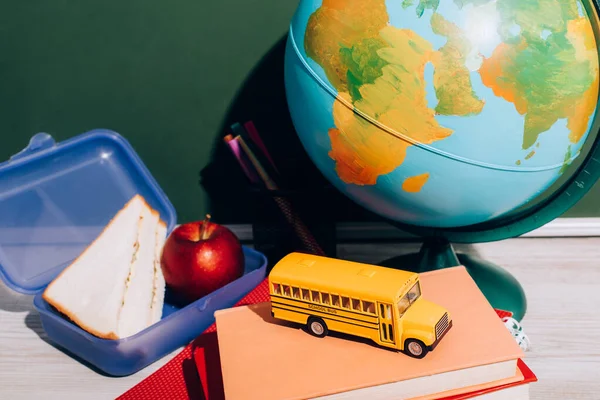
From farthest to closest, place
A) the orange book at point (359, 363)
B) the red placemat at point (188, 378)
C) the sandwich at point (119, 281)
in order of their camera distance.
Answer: the sandwich at point (119, 281) → the red placemat at point (188, 378) → the orange book at point (359, 363)

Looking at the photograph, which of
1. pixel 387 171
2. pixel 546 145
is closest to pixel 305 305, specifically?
pixel 387 171

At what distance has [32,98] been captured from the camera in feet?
4.13

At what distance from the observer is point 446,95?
2.47 ft

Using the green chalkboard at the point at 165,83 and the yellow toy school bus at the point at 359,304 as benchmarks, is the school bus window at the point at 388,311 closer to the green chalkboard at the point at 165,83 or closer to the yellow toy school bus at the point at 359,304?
the yellow toy school bus at the point at 359,304

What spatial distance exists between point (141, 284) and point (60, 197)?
0.27m

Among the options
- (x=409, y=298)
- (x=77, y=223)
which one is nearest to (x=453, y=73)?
(x=409, y=298)

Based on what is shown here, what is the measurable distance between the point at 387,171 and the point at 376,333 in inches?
8.1

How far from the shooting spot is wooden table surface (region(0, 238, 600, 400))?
0.91 m

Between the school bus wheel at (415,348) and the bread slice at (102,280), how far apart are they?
413 millimetres

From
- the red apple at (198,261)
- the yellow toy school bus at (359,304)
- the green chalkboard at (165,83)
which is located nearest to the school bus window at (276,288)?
the yellow toy school bus at (359,304)

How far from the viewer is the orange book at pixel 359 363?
73 cm

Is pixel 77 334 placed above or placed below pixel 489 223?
below

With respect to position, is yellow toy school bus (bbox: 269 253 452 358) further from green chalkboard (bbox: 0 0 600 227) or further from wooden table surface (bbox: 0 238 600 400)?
green chalkboard (bbox: 0 0 600 227)

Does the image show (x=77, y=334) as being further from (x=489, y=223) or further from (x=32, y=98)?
(x=489, y=223)
